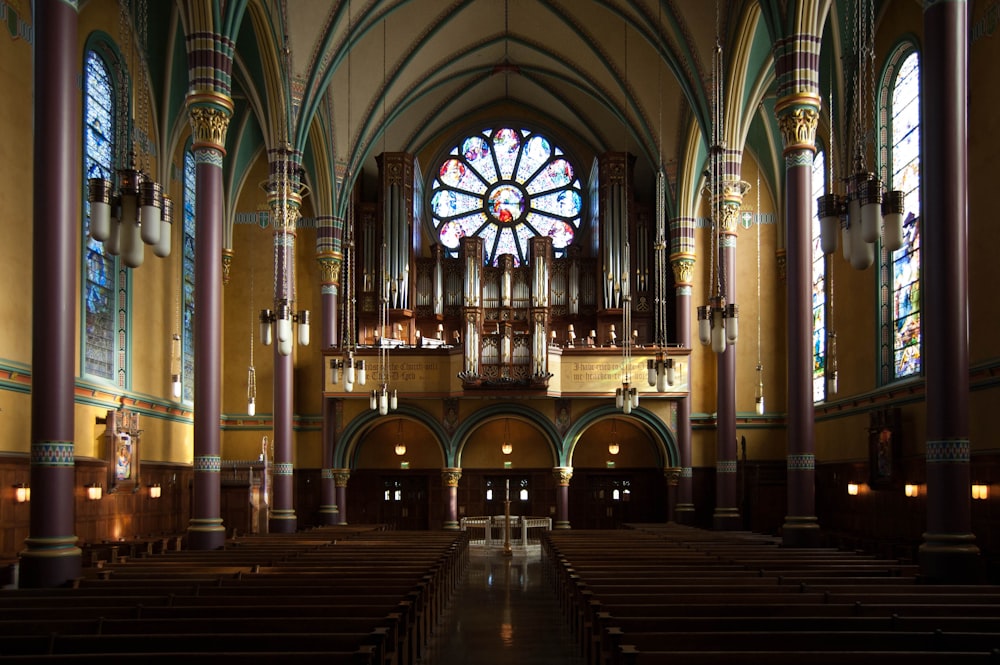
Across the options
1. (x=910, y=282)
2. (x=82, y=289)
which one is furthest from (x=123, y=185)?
(x=910, y=282)

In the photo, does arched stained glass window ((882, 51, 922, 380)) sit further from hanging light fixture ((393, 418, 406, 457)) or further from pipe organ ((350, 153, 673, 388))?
hanging light fixture ((393, 418, 406, 457))

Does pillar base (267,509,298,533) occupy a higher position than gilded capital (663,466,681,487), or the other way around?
gilded capital (663,466,681,487)

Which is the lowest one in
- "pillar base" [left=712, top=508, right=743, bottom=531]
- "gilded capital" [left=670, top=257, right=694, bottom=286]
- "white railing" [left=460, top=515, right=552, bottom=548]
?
"white railing" [left=460, top=515, right=552, bottom=548]

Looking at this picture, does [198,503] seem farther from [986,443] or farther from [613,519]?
[613,519]

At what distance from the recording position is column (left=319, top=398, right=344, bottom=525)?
105 ft

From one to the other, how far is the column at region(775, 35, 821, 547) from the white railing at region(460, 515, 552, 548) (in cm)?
1234

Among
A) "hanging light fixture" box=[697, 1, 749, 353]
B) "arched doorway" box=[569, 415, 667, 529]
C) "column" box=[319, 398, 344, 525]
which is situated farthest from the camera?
"arched doorway" box=[569, 415, 667, 529]

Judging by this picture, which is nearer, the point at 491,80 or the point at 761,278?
the point at 761,278

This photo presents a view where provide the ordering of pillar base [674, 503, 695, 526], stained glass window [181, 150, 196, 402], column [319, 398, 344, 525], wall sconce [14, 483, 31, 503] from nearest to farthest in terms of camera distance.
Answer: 1. wall sconce [14, 483, 31, 503]
2. stained glass window [181, 150, 196, 402]
3. pillar base [674, 503, 695, 526]
4. column [319, 398, 344, 525]

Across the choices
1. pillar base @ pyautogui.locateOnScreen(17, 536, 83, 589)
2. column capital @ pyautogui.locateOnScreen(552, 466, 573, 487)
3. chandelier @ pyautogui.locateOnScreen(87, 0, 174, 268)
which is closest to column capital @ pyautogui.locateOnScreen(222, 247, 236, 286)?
column capital @ pyautogui.locateOnScreen(552, 466, 573, 487)

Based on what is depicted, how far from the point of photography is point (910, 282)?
76.3ft

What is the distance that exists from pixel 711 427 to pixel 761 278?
5.15 m

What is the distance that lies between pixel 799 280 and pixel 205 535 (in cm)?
1233

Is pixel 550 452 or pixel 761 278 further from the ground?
pixel 761 278
